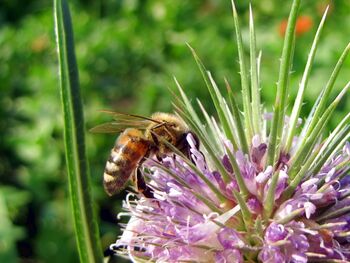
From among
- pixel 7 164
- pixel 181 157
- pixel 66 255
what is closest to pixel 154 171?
pixel 181 157

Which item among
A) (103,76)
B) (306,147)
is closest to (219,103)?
(306,147)

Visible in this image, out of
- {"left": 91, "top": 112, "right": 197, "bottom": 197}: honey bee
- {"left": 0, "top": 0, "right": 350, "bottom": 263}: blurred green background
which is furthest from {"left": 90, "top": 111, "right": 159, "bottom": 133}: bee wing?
{"left": 0, "top": 0, "right": 350, "bottom": 263}: blurred green background

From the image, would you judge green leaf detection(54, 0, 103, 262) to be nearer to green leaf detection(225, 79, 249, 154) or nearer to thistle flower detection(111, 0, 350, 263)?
thistle flower detection(111, 0, 350, 263)

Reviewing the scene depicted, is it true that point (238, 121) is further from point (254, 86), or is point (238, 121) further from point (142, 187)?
point (142, 187)

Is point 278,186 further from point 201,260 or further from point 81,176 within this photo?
point 81,176

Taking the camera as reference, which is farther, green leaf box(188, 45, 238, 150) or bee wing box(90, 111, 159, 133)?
bee wing box(90, 111, 159, 133)

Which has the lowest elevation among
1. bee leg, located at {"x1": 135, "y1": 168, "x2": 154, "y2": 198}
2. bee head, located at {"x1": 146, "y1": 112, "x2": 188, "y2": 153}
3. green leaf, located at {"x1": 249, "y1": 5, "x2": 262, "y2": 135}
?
bee leg, located at {"x1": 135, "y1": 168, "x2": 154, "y2": 198}

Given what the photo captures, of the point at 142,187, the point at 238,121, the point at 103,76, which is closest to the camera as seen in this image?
the point at 238,121
